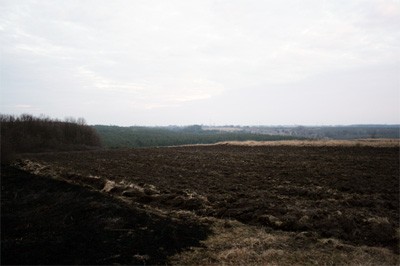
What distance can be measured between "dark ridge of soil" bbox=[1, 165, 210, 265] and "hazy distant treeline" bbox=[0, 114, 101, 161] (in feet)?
140

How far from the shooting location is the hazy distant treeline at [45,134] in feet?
175

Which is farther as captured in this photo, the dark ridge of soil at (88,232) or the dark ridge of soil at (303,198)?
the dark ridge of soil at (303,198)

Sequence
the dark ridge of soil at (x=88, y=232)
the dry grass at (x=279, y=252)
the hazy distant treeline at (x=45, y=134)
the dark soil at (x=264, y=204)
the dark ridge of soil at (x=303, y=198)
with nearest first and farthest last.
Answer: the dry grass at (x=279, y=252) → the dark ridge of soil at (x=88, y=232) → the dark soil at (x=264, y=204) → the dark ridge of soil at (x=303, y=198) → the hazy distant treeline at (x=45, y=134)

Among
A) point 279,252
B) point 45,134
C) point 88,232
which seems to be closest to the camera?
point 279,252

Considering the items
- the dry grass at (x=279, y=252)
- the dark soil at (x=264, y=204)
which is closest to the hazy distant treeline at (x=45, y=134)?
the dark soil at (x=264, y=204)

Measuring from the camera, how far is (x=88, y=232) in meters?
9.44

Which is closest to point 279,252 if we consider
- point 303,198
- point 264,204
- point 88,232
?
point 264,204

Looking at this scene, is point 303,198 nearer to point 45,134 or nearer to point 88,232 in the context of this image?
point 88,232

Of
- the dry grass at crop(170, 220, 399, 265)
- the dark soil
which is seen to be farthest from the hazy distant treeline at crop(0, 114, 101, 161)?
the dry grass at crop(170, 220, 399, 265)

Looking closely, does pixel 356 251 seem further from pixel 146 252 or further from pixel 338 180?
pixel 338 180

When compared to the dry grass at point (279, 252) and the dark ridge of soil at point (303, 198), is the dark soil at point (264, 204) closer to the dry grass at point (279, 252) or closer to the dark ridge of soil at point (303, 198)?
the dark ridge of soil at point (303, 198)

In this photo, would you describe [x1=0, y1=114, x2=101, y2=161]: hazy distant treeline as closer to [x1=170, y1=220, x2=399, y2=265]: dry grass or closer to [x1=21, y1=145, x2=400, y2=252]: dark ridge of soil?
[x1=21, y1=145, x2=400, y2=252]: dark ridge of soil

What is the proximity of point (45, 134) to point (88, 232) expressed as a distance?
60.2 m

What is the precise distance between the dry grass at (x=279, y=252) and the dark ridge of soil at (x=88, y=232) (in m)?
0.66
